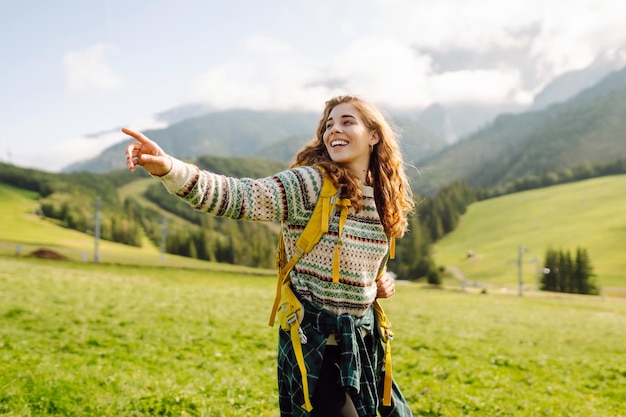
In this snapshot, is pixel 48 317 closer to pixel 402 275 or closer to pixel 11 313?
pixel 11 313

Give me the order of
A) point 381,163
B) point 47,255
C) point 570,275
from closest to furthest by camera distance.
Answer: point 381,163 < point 47,255 < point 570,275

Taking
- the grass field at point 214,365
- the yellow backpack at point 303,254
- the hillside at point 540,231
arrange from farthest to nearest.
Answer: the hillside at point 540,231, the grass field at point 214,365, the yellow backpack at point 303,254

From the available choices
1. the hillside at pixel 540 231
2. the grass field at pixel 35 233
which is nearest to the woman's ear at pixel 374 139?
the grass field at pixel 35 233

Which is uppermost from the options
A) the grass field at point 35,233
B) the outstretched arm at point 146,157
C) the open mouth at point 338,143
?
the grass field at point 35,233

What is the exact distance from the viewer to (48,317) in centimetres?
1392

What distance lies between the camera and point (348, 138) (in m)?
3.71

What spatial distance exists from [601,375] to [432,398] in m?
6.07

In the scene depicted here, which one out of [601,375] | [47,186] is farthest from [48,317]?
[47,186]

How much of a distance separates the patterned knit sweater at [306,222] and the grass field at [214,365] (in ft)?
13.0

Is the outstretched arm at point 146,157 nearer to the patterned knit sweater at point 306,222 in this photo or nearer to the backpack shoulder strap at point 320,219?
the patterned knit sweater at point 306,222

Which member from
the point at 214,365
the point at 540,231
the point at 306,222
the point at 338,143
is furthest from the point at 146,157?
the point at 540,231

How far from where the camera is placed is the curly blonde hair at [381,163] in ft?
12.2

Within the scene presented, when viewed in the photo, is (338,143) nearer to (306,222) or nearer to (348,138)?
(348,138)

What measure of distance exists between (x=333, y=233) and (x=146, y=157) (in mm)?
1307
